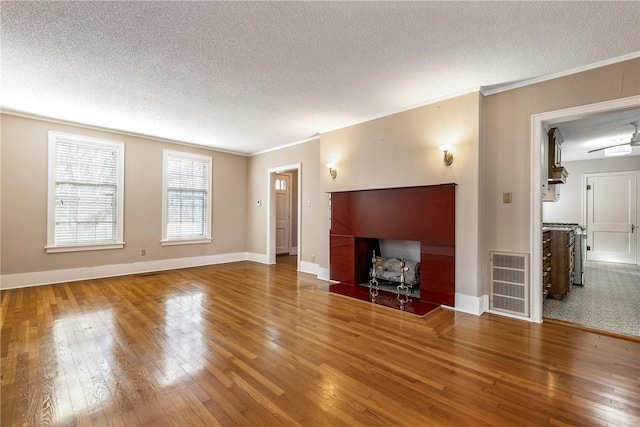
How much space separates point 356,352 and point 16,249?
5.42 metres

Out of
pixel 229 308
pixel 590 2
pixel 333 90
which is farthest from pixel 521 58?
pixel 229 308

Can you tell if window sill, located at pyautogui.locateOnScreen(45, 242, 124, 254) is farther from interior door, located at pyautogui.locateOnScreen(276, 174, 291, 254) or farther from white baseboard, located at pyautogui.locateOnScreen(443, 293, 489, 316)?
white baseboard, located at pyautogui.locateOnScreen(443, 293, 489, 316)

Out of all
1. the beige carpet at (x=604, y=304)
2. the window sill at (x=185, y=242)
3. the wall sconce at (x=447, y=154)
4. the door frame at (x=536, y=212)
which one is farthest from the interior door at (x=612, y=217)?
the window sill at (x=185, y=242)

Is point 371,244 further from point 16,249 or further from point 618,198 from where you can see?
point 618,198

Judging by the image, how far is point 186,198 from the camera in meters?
6.40

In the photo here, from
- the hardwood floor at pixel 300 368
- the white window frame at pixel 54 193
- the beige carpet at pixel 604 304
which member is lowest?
the hardwood floor at pixel 300 368

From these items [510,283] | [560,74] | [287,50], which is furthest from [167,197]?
[560,74]

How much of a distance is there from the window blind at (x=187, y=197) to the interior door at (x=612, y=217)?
927 cm

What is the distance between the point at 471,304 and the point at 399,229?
4.21ft

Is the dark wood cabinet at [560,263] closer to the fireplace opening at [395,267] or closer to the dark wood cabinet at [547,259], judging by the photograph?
the dark wood cabinet at [547,259]

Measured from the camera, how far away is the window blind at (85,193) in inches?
192

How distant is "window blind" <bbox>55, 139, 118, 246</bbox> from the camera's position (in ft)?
16.0

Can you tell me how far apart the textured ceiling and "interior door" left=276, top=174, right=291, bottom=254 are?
438 centimetres

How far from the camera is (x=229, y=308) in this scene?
3.60 metres
